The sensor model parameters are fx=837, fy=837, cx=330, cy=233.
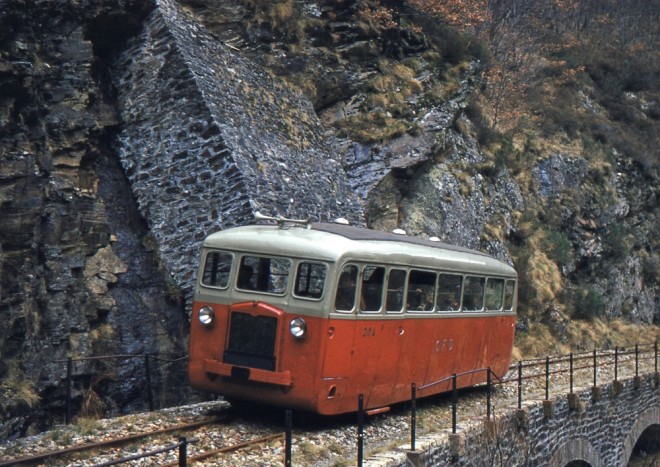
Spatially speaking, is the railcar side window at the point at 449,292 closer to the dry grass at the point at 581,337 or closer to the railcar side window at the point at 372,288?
the railcar side window at the point at 372,288

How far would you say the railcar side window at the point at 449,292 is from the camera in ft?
42.3

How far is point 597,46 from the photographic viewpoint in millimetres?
46875

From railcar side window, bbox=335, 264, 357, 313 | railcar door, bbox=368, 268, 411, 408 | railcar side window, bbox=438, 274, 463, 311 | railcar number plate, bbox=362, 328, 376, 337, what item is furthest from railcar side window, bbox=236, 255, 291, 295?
railcar side window, bbox=438, 274, 463, 311

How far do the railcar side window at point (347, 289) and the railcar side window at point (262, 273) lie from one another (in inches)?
28.5

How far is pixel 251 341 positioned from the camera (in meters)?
10.6

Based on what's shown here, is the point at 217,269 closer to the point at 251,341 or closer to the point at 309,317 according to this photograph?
the point at 251,341

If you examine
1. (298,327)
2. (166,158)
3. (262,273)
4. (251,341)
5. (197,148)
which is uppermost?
(197,148)

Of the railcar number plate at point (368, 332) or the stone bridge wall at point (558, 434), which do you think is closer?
the railcar number plate at point (368, 332)

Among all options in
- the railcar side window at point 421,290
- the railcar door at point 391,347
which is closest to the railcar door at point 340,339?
the railcar door at point 391,347

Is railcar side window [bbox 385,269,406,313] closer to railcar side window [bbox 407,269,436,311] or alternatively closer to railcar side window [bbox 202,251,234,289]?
railcar side window [bbox 407,269,436,311]

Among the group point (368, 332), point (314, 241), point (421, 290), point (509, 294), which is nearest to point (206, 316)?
point (314, 241)

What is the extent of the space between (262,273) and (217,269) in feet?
2.21

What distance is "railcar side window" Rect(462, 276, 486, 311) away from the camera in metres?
13.9

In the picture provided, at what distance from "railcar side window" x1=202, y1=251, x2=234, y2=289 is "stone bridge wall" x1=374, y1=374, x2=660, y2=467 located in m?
3.13
